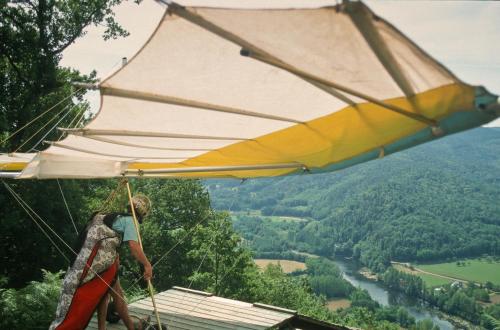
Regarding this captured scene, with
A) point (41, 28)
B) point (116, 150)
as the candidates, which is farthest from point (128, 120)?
point (41, 28)

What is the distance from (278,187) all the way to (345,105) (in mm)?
167787

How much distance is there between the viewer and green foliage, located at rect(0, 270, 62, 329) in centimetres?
512

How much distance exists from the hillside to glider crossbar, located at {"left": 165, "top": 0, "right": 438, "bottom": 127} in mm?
79289

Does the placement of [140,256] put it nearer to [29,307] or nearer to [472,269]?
[29,307]

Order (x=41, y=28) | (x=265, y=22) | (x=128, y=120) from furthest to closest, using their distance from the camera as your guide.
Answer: (x=41, y=28), (x=128, y=120), (x=265, y=22)

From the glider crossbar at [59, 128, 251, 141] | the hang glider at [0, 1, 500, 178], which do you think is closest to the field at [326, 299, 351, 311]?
the hang glider at [0, 1, 500, 178]

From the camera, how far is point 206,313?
4887 millimetres

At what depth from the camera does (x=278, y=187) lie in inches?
6678

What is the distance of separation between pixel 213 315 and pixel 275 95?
3.20m

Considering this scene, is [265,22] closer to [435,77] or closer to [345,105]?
[435,77]

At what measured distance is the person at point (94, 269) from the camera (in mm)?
3438

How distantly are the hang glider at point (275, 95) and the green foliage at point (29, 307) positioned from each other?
2.38 meters

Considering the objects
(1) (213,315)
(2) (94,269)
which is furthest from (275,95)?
(1) (213,315)

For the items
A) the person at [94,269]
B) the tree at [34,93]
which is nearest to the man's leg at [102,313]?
the person at [94,269]
